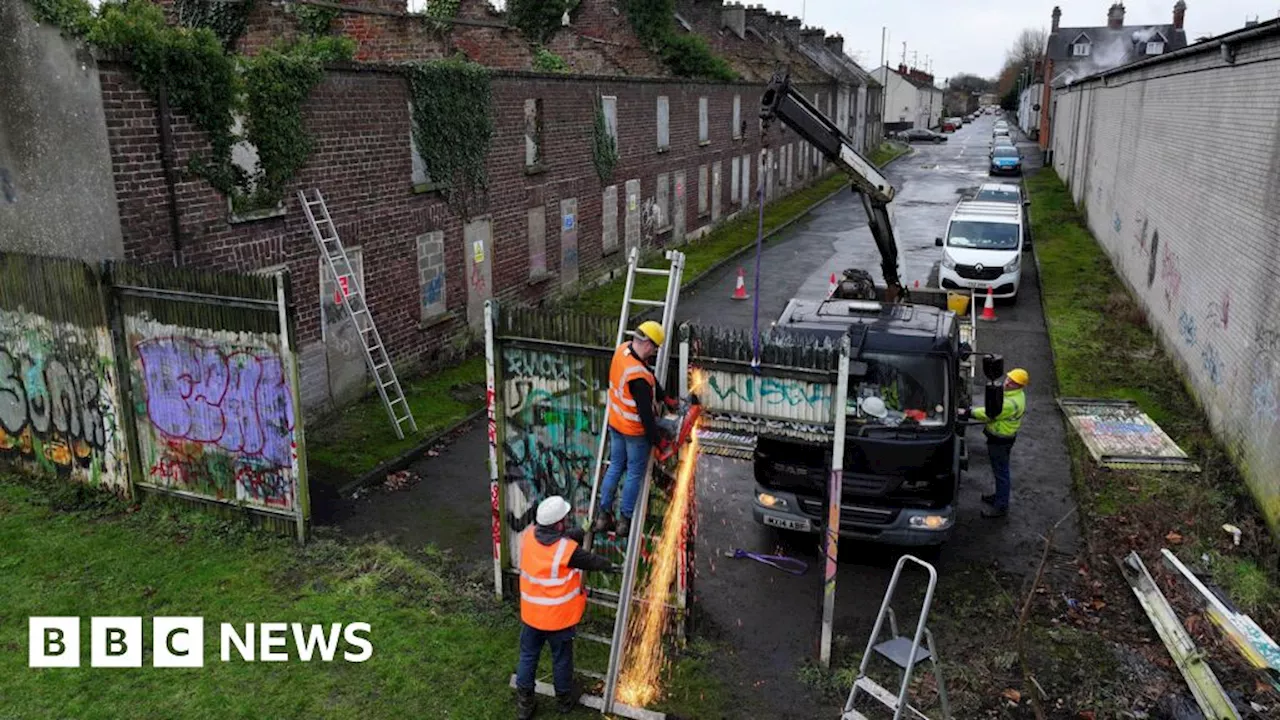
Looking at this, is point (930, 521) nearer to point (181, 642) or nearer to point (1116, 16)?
point (181, 642)

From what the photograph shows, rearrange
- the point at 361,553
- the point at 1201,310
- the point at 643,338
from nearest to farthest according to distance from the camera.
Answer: the point at 643,338 < the point at 361,553 < the point at 1201,310

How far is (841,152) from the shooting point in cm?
1321

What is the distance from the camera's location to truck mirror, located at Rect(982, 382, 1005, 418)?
10391 mm

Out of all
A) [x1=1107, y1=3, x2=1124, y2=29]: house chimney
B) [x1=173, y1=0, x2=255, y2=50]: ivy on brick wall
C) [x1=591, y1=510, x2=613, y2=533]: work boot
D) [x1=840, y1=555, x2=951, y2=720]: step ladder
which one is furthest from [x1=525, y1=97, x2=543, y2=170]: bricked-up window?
[x1=1107, y1=3, x2=1124, y2=29]: house chimney

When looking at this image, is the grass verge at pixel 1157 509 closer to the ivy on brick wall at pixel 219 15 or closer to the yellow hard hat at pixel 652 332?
the yellow hard hat at pixel 652 332

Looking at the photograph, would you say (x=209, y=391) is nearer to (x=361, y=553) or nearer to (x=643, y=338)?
(x=361, y=553)

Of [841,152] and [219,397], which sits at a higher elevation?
[841,152]

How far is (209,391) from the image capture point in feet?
33.5

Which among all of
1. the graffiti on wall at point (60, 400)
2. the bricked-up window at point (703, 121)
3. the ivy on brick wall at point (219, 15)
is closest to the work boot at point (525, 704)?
the graffiti on wall at point (60, 400)

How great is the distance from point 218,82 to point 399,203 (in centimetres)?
424

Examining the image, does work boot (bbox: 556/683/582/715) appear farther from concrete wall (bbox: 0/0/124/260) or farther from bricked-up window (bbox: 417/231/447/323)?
bricked-up window (bbox: 417/231/447/323)

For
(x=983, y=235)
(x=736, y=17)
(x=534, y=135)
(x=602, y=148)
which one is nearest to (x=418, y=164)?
(x=534, y=135)

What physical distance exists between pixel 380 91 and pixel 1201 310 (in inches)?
528

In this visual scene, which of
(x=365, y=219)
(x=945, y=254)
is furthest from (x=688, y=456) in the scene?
(x=945, y=254)
